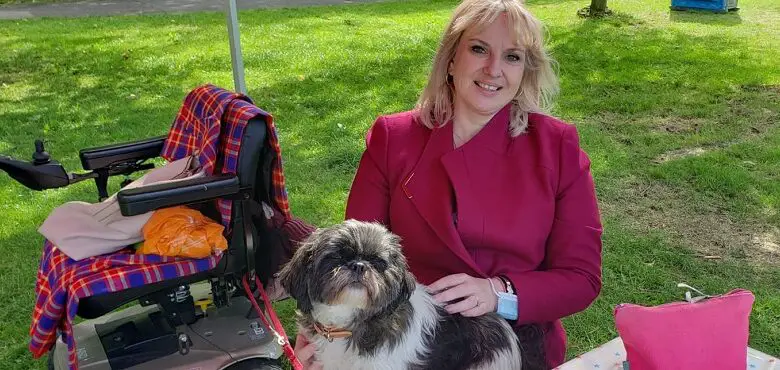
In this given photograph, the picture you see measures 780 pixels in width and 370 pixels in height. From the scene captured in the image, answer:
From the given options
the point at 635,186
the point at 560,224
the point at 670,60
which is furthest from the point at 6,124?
the point at 670,60

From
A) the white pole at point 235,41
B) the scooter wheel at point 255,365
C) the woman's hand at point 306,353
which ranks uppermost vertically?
the white pole at point 235,41

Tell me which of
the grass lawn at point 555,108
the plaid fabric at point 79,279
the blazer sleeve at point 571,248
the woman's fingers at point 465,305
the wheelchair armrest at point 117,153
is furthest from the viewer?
the grass lawn at point 555,108

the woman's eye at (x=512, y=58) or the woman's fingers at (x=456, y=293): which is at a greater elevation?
the woman's eye at (x=512, y=58)

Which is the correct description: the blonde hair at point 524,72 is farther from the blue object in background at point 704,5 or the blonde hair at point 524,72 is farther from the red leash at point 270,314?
the blue object in background at point 704,5

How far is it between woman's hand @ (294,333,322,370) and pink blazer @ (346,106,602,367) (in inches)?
19.5

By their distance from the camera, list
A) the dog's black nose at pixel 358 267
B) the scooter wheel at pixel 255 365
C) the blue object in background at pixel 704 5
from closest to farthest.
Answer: the dog's black nose at pixel 358 267, the scooter wheel at pixel 255 365, the blue object in background at pixel 704 5

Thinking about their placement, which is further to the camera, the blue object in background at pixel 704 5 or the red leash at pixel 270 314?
the blue object in background at pixel 704 5

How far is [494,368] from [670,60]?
774 cm

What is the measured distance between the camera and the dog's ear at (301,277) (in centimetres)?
196

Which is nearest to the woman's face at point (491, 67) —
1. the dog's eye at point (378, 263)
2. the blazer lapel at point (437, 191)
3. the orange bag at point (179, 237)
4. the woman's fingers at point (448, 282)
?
the blazer lapel at point (437, 191)

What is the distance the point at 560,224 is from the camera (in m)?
2.32

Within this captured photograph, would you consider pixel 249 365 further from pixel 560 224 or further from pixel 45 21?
pixel 45 21

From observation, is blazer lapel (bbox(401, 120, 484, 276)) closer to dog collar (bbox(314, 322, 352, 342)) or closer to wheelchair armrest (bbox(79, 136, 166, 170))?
dog collar (bbox(314, 322, 352, 342))

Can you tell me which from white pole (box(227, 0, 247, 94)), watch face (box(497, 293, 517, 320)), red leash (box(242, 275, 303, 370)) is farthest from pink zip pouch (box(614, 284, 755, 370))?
white pole (box(227, 0, 247, 94))
